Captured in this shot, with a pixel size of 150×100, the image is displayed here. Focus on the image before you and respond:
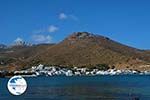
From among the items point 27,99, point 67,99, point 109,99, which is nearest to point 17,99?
point 27,99

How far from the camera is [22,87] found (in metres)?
14.3

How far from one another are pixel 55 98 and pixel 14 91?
72.1m

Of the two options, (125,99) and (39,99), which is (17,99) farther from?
(125,99)

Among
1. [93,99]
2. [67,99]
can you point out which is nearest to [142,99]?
[93,99]

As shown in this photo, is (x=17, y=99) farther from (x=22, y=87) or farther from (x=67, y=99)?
(x=22, y=87)

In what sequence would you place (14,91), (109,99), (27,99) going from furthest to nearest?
(27,99) < (109,99) < (14,91)

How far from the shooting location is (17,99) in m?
77.1

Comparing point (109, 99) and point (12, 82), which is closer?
point (12, 82)

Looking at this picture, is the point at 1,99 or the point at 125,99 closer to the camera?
the point at 125,99

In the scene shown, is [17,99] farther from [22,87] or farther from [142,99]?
[22,87]

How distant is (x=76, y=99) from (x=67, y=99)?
2178 millimetres

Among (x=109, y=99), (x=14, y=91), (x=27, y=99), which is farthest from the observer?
(x=27, y=99)

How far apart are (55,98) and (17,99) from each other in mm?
10570

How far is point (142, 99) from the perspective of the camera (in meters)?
78.4
